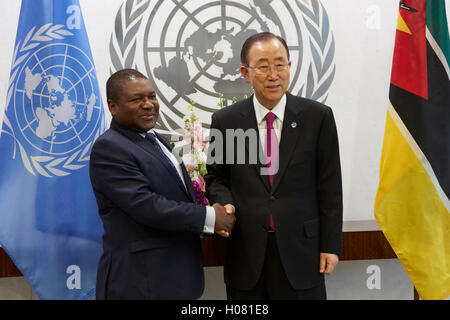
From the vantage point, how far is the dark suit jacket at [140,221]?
5.04 feet

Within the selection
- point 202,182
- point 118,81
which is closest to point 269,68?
point 118,81

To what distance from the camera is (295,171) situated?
1612 millimetres

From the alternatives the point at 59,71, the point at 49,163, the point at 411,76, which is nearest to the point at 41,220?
the point at 49,163

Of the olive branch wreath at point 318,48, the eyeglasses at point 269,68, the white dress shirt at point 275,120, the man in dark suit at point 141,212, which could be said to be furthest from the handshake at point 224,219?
the olive branch wreath at point 318,48

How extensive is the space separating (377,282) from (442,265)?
2.04ft

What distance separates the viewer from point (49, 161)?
86.8 inches

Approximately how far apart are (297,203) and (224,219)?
1.00 ft

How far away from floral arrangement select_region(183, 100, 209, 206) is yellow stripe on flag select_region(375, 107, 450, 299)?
1039 millimetres

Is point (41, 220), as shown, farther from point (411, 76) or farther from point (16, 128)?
point (411, 76)

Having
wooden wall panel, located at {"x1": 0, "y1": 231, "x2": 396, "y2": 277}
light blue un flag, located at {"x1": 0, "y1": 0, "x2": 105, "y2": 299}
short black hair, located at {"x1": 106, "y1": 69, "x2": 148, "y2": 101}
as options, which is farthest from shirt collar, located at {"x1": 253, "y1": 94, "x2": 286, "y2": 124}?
light blue un flag, located at {"x1": 0, "y1": 0, "x2": 105, "y2": 299}

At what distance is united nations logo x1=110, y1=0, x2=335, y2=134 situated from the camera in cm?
273

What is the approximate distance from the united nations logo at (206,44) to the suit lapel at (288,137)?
113 centimetres

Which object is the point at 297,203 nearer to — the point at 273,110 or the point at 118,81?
the point at 273,110

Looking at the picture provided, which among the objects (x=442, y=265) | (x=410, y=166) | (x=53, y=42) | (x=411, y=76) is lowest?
(x=442, y=265)
